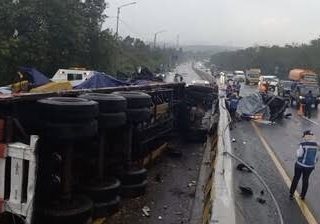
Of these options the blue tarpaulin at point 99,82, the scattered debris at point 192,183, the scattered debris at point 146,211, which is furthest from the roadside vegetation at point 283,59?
the scattered debris at point 146,211

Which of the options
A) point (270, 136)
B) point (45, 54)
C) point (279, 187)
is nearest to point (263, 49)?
point (45, 54)

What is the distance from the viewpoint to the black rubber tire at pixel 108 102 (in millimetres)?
7891

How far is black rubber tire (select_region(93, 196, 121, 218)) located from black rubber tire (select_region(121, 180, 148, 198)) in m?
0.89

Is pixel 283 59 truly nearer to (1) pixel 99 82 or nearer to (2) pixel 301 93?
(2) pixel 301 93

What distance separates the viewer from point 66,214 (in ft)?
22.1

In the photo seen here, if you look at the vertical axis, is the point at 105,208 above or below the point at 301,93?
below

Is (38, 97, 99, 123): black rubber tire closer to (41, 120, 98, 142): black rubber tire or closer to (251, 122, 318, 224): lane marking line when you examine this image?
(41, 120, 98, 142): black rubber tire

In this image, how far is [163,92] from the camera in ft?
44.0

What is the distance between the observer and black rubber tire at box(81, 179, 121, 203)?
304 inches

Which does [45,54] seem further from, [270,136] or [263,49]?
[263,49]

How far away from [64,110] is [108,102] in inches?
55.6

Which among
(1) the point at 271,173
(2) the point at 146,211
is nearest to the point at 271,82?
(1) the point at 271,173

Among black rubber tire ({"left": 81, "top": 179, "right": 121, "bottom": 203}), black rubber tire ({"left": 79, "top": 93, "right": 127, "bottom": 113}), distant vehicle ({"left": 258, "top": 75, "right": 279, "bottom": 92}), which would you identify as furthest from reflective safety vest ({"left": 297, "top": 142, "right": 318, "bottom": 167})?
distant vehicle ({"left": 258, "top": 75, "right": 279, "bottom": 92})

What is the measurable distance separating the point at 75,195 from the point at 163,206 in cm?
195
